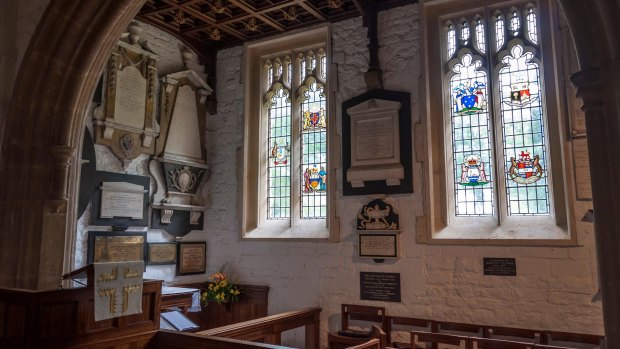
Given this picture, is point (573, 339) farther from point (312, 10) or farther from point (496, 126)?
point (312, 10)

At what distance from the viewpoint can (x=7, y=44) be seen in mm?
4828

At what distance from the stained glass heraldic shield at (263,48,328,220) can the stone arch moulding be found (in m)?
2.92

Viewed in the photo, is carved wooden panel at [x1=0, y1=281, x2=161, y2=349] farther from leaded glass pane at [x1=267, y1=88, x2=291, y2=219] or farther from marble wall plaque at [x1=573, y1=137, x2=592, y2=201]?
marble wall plaque at [x1=573, y1=137, x2=592, y2=201]

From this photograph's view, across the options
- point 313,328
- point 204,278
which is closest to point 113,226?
point 204,278

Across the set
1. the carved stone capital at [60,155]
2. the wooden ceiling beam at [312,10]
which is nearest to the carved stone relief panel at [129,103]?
A: the carved stone capital at [60,155]

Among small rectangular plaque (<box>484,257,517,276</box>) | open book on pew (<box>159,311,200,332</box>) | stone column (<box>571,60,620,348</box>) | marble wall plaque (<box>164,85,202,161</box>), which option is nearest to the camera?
stone column (<box>571,60,620,348</box>)

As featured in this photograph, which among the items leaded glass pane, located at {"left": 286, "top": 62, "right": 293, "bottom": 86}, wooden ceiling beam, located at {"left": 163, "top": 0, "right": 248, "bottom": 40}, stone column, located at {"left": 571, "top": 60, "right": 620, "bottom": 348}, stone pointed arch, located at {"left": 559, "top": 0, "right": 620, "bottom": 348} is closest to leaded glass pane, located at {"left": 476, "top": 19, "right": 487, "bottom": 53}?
leaded glass pane, located at {"left": 286, "top": 62, "right": 293, "bottom": 86}

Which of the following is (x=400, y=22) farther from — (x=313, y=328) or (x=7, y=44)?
(x=7, y=44)

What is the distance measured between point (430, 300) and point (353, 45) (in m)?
3.37

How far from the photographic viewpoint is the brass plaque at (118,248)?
5.85m

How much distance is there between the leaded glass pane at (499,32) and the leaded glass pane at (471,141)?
29cm

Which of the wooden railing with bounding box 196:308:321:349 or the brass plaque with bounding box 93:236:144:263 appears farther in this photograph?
the brass plaque with bounding box 93:236:144:263

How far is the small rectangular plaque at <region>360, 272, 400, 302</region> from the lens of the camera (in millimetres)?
5949

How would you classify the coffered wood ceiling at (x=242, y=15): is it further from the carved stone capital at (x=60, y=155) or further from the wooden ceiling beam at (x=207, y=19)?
the carved stone capital at (x=60, y=155)
